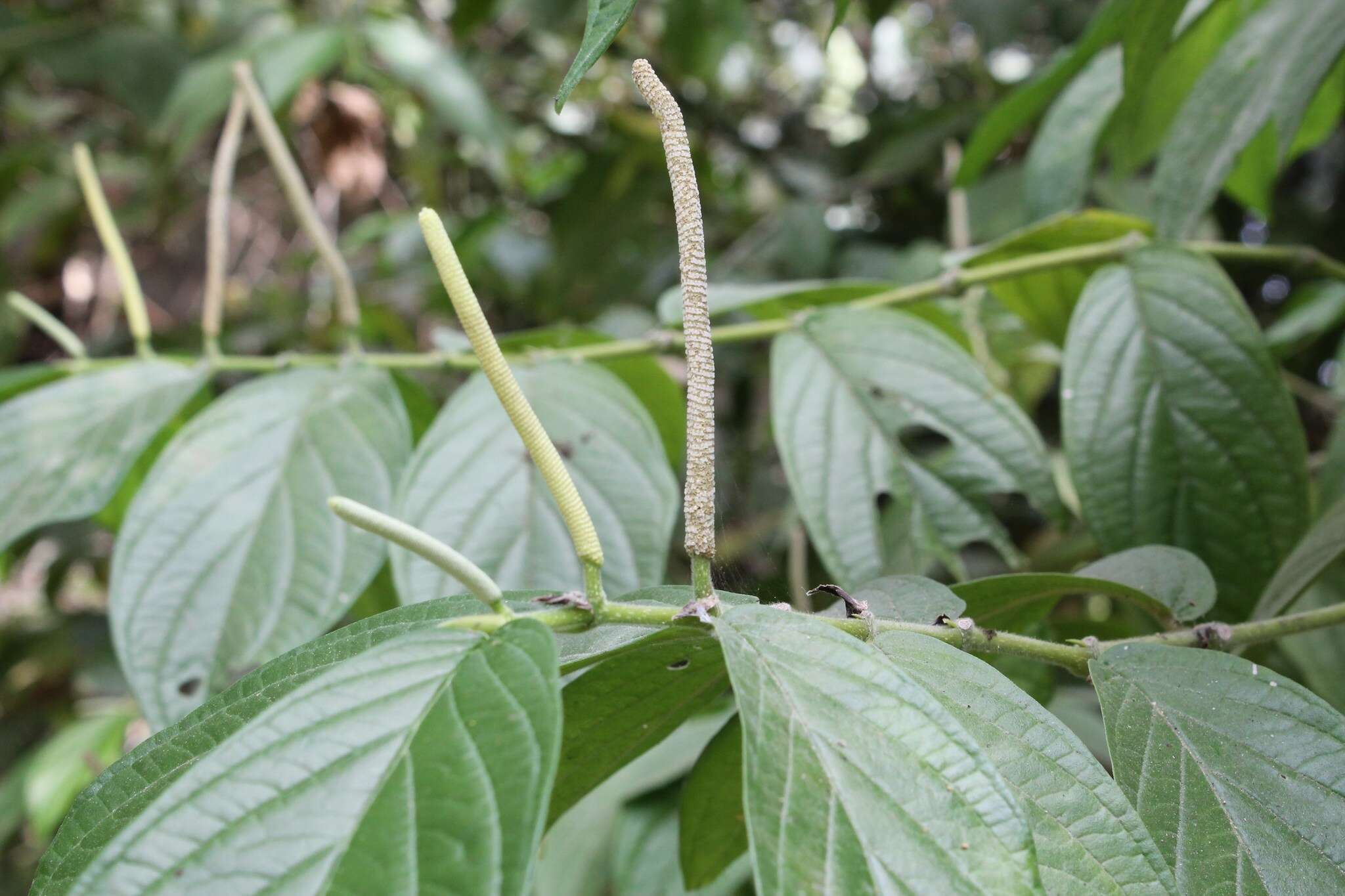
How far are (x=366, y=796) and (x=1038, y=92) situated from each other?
0.69 metres

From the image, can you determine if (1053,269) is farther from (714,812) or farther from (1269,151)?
(714,812)

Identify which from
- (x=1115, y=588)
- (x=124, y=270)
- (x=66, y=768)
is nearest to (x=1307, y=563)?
(x=1115, y=588)

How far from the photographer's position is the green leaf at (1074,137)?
0.77 metres

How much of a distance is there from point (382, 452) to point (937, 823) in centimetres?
44

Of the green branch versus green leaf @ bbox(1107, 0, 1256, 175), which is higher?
green leaf @ bbox(1107, 0, 1256, 175)

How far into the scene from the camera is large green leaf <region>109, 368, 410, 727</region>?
0.52 meters

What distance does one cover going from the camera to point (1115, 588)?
1.31ft

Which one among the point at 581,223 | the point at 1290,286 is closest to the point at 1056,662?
the point at 1290,286

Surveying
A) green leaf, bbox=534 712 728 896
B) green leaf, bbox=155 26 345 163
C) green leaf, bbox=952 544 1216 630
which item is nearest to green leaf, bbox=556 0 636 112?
green leaf, bbox=952 544 1216 630

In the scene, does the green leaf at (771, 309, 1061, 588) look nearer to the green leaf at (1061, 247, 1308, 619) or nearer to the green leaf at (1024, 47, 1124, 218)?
the green leaf at (1061, 247, 1308, 619)

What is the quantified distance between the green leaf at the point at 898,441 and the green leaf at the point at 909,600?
6.3 inches

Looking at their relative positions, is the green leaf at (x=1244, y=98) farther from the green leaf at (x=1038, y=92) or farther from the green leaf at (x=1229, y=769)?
the green leaf at (x=1229, y=769)

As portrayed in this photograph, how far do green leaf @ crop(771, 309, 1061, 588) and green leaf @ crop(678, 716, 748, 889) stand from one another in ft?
0.54

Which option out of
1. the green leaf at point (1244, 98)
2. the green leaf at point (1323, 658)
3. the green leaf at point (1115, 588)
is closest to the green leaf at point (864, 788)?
the green leaf at point (1115, 588)
